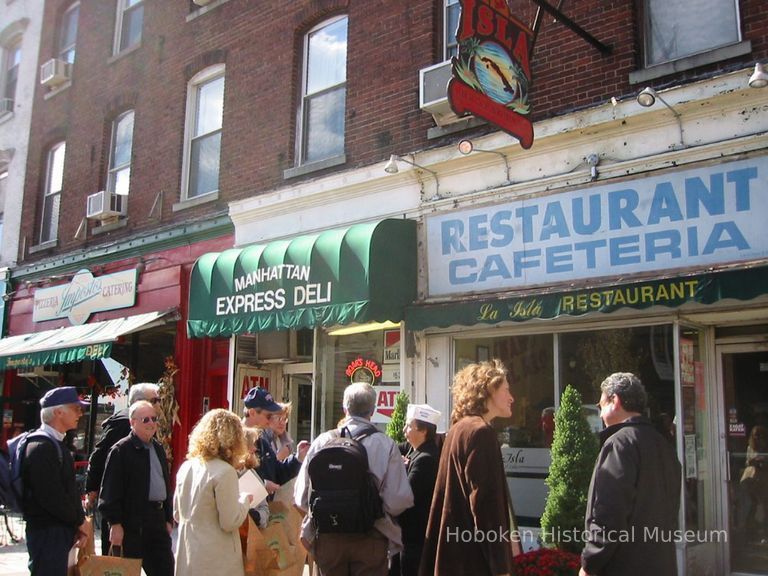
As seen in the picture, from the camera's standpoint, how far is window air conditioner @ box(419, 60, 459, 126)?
905cm

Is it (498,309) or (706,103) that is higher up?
(706,103)

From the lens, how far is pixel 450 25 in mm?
9852

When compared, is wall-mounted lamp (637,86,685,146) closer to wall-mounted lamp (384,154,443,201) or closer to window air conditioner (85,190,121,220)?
wall-mounted lamp (384,154,443,201)

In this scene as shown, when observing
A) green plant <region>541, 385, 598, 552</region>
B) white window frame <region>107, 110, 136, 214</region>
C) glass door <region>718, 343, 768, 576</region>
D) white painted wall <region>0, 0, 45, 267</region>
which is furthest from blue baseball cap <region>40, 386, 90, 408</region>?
white painted wall <region>0, 0, 45, 267</region>

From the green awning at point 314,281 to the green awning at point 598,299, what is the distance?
22.0 inches

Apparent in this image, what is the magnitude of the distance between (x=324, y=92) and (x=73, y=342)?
18.3 ft

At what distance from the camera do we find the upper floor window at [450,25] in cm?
977

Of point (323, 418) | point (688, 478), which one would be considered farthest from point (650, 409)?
point (323, 418)

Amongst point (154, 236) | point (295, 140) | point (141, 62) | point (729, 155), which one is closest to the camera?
point (729, 155)

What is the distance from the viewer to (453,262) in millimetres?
9000

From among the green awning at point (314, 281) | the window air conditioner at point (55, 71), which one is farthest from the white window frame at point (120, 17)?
the green awning at point (314, 281)

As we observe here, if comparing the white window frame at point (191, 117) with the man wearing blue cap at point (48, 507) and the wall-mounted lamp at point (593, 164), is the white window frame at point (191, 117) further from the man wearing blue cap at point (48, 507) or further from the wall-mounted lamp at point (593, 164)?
the man wearing blue cap at point (48, 507)

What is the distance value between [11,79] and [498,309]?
15.2 metres

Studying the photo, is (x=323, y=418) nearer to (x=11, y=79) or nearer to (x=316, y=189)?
(x=316, y=189)
